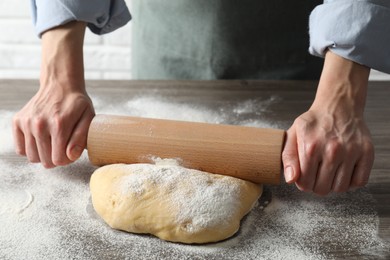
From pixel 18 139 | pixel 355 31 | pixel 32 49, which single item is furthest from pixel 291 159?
pixel 32 49

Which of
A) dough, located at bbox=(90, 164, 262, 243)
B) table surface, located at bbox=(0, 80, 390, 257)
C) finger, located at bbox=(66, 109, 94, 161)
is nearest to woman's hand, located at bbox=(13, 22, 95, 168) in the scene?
finger, located at bbox=(66, 109, 94, 161)


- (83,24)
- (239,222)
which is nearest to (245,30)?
(83,24)

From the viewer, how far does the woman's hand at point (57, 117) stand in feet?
3.29

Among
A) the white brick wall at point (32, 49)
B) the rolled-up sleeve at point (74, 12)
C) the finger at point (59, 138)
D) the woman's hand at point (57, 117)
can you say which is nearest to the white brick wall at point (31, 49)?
the white brick wall at point (32, 49)

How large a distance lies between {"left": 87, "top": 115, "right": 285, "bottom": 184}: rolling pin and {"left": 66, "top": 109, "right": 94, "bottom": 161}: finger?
0.01m

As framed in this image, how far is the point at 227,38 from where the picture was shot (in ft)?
4.62

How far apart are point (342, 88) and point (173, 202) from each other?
0.32 meters

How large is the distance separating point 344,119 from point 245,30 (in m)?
0.50

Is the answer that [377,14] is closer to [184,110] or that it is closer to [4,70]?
[184,110]

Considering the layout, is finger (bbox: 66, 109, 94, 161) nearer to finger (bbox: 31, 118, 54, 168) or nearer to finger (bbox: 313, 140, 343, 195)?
finger (bbox: 31, 118, 54, 168)

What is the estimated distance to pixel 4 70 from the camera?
2.13 metres

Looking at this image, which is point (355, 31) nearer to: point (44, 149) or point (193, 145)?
point (193, 145)

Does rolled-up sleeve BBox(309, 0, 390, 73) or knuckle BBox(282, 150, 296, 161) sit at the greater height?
rolled-up sleeve BBox(309, 0, 390, 73)

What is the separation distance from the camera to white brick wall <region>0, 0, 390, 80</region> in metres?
2.02
